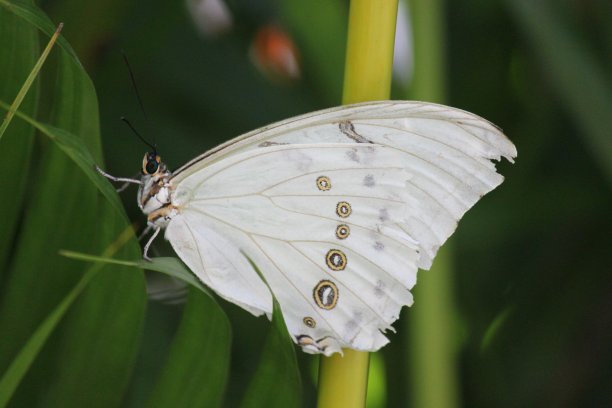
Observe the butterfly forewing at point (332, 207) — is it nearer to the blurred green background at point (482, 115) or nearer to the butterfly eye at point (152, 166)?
the butterfly eye at point (152, 166)

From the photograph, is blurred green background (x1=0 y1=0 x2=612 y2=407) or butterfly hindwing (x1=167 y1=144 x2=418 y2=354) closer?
butterfly hindwing (x1=167 y1=144 x2=418 y2=354)

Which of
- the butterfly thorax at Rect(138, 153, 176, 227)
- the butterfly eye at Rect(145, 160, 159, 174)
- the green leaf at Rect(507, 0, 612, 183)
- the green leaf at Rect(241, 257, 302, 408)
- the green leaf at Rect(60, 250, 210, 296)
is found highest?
the green leaf at Rect(507, 0, 612, 183)

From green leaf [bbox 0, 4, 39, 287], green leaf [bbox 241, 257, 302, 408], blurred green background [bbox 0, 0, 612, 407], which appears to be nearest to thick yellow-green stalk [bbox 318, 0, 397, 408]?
green leaf [bbox 241, 257, 302, 408]

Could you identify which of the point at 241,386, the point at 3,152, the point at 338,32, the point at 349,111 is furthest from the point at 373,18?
the point at 241,386

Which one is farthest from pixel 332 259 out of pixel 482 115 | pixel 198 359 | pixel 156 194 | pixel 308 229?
pixel 482 115

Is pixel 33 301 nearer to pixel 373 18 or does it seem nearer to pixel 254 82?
pixel 373 18

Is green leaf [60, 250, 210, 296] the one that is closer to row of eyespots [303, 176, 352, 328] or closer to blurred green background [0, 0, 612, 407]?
row of eyespots [303, 176, 352, 328]
